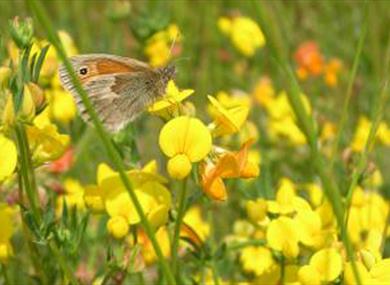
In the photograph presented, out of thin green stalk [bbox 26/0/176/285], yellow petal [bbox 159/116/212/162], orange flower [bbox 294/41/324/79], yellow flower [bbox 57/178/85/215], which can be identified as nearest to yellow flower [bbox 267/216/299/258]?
yellow petal [bbox 159/116/212/162]

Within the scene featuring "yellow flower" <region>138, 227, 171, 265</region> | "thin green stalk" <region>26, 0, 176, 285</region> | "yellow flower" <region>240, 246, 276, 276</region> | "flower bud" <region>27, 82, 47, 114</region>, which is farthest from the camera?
"yellow flower" <region>240, 246, 276, 276</region>

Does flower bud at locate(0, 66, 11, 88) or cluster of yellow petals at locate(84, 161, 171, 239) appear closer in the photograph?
flower bud at locate(0, 66, 11, 88)

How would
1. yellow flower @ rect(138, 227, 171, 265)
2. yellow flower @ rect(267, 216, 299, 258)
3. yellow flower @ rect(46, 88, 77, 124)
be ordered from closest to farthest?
1. yellow flower @ rect(267, 216, 299, 258)
2. yellow flower @ rect(138, 227, 171, 265)
3. yellow flower @ rect(46, 88, 77, 124)

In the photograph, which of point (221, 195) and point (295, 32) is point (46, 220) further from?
point (295, 32)

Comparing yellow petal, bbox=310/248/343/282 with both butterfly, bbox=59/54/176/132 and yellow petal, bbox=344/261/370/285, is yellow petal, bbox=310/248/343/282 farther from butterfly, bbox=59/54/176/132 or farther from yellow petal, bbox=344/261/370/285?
butterfly, bbox=59/54/176/132

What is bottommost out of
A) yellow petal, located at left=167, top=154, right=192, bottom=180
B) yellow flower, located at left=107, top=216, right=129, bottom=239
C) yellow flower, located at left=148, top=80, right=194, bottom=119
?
yellow flower, located at left=107, top=216, right=129, bottom=239

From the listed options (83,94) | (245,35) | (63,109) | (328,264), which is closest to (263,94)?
(245,35)

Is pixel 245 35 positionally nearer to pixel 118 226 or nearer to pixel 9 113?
pixel 118 226
